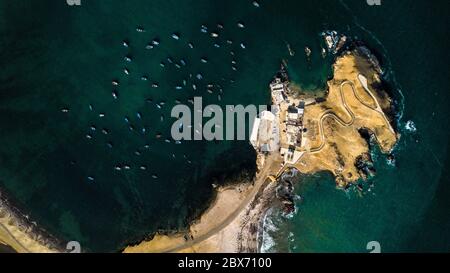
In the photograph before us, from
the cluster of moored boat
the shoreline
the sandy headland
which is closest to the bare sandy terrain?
the shoreline

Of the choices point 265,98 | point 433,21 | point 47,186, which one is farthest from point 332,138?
point 47,186

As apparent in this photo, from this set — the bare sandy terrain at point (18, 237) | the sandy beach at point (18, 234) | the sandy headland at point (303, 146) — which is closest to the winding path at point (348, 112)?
the sandy headland at point (303, 146)

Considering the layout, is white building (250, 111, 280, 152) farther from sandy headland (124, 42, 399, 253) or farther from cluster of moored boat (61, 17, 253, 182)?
cluster of moored boat (61, 17, 253, 182)

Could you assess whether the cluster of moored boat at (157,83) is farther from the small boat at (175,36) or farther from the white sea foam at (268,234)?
the white sea foam at (268,234)

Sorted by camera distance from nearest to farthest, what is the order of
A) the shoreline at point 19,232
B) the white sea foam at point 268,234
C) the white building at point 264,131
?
the shoreline at point 19,232
the white building at point 264,131
the white sea foam at point 268,234
